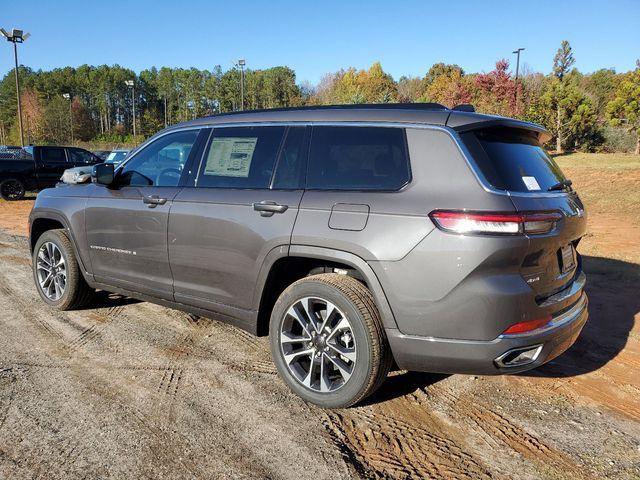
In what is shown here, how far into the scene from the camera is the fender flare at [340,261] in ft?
9.16

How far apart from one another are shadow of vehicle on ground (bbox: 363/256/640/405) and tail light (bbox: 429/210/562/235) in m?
1.30

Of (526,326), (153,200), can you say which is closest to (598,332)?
(526,326)

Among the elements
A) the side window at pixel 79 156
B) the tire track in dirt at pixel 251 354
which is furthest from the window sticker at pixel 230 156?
the side window at pixel 79 156

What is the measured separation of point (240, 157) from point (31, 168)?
50.8 ft

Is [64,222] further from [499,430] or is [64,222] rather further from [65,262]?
[499,430]

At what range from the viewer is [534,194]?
2.75 metres

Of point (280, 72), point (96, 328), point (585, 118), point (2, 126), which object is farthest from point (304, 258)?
point (2, 126)

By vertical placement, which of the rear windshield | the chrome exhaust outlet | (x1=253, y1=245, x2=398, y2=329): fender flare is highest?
the rear windshield

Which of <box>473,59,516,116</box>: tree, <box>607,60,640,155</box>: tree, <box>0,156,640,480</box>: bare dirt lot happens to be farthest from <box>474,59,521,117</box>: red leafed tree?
<box>0,156,640,480</box>: bare dirt lot

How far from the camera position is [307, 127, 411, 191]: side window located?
2.91m

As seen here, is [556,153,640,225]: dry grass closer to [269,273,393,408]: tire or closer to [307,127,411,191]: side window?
[307,127,411,191]: side window

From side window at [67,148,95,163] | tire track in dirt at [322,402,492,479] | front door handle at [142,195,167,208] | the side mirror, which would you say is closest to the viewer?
tire track in dirt at [322,402,492,479]

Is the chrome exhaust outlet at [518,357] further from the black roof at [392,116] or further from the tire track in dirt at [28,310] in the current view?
the tire track in dirt at [28,310]

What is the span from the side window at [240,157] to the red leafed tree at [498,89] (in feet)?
93.7
